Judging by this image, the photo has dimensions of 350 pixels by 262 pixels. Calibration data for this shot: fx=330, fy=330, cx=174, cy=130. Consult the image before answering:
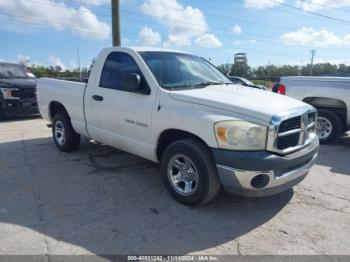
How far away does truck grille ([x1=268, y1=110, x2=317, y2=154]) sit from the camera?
348 centimetres

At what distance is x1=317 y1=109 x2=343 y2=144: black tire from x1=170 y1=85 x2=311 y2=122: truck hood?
3.70 meters

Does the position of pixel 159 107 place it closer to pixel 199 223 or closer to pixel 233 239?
pixel 199 223

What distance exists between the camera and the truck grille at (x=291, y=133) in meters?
3.48

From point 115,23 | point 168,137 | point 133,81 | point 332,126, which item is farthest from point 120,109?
point 115,23

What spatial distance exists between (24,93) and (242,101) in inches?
349

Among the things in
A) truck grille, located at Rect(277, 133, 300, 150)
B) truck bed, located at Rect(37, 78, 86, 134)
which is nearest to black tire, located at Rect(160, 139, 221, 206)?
truck grille, located at Rect(277, 133, 300, 150)

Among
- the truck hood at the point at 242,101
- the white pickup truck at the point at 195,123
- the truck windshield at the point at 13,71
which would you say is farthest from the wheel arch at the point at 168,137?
the truck windshield at the point at 13,71

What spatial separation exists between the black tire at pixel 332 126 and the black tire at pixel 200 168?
186 inches

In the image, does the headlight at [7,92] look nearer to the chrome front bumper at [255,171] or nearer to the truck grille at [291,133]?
the chrome front bumper at [255,171]

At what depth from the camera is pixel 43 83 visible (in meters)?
6.72

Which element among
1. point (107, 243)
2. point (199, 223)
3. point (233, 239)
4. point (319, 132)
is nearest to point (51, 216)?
point (107, 243)

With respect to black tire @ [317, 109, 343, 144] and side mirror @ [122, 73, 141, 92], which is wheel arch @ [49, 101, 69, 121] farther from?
black tire @ [317, 109, 343, 144]

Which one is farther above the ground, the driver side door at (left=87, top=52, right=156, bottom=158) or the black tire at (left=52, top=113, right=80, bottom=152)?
the driver side door at (left=87, top=52, right=156, bottom=158)

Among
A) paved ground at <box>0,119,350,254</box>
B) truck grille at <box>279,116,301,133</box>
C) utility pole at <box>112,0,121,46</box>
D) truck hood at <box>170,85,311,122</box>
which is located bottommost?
paved ground at <box>0,119,350,254</box>
